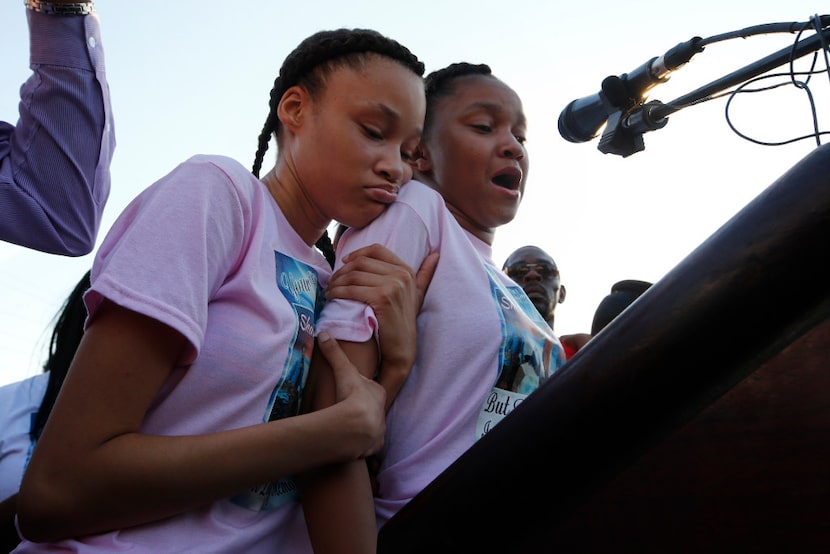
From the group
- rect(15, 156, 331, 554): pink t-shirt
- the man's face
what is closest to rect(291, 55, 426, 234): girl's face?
rect(15, 156, 331, 554): pink t-shirt

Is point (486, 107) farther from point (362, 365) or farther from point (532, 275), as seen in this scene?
point (532, 275)

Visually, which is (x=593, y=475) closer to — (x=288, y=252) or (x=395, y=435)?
(x=395, y=435)

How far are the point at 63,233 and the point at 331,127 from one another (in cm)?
71

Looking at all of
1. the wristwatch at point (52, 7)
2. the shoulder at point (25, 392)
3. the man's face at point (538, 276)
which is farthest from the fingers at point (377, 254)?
the man's face at point (538, 276)

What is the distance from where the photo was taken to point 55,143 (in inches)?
62.5

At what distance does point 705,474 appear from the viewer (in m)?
0.57

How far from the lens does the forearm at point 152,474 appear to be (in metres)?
0.94

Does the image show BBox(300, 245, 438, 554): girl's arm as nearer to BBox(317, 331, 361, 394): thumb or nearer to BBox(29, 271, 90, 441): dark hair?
BBox(317, 331, 361, 394): thumb

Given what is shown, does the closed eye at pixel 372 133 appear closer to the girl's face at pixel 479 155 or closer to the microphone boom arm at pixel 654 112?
the girl's face at pixel 479 155

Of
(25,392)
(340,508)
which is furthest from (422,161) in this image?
(25,392)

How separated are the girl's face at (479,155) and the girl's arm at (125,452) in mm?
966

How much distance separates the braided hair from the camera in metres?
1.54

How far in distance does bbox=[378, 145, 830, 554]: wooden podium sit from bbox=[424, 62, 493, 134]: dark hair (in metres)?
1.48

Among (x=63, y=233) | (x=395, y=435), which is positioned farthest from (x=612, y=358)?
(x=63, y=233)
